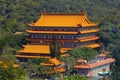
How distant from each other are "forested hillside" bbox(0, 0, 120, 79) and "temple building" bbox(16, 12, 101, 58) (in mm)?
1859

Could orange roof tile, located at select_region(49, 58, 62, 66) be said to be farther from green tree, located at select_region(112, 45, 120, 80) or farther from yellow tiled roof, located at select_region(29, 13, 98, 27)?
yellow tiled roof, located at select_region(29, 13, 98, 27)

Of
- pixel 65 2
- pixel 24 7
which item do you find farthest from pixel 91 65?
pixel 65 2

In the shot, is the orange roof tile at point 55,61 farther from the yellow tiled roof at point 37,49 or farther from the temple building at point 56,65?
the yellow tiled roof at point 37,49

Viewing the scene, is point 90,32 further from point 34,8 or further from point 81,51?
point 34,8

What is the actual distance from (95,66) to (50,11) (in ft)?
116

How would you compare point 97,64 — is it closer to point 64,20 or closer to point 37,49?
point 37,49

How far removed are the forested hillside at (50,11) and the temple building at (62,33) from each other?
1859mm

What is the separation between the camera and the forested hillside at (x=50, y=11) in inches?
2410

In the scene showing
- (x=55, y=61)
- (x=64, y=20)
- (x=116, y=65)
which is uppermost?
(x=64, y=20)

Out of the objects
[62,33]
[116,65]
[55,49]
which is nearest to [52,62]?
[55,49]

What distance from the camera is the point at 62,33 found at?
192 feet

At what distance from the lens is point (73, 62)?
5184 cm

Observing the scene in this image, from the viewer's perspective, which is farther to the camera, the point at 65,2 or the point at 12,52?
the point at 65,2

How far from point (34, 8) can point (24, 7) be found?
1.77 m
